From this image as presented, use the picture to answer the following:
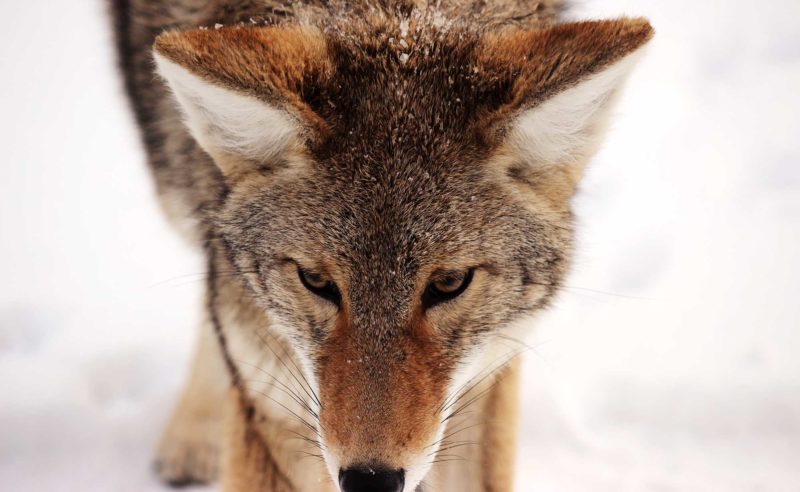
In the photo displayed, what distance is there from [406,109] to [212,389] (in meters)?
2.25

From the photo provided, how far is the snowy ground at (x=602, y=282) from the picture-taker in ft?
11.8

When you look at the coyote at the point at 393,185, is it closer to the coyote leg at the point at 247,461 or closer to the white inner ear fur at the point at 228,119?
the white inner ear fur at the point at 228,119

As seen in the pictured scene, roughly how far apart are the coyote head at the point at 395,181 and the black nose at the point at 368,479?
1 cm

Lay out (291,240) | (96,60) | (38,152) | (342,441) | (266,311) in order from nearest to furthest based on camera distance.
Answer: (342,441)
(291,240)
(266,311)
(38,152)
(96,60)

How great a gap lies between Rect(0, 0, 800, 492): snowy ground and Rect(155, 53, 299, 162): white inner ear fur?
1.22 m

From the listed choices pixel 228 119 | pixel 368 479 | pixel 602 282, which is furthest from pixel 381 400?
pixel 602 282

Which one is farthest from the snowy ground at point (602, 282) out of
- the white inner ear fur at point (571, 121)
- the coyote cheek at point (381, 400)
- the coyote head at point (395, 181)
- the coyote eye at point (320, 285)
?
the coyote eye at point (320, 285)

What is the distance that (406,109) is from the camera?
90.5 inches

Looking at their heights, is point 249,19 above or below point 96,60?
above

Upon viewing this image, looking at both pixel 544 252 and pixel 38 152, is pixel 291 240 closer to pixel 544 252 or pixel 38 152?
pixel 544 252

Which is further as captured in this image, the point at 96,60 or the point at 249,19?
the point at 96,60

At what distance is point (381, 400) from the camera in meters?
2.17

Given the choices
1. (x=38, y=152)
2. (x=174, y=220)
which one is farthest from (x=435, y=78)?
(x=38, y=152)

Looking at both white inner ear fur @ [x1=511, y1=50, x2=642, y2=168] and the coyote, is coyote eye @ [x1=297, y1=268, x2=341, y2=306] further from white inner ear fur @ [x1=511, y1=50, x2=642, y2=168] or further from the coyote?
white inner ear fur @ [x1=511, y1=50, x2=642, y2=168]
